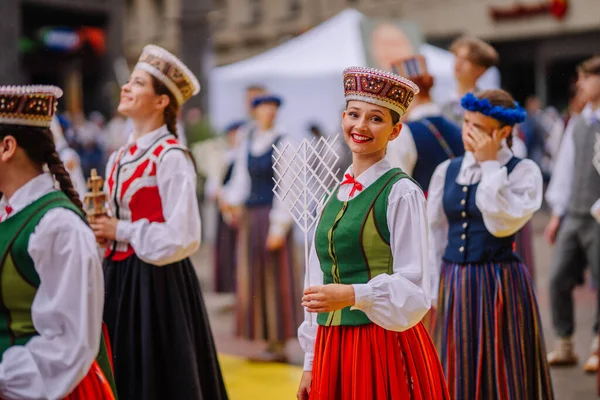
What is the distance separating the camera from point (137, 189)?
3.91 meters

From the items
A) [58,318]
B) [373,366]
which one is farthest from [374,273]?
[58,318]

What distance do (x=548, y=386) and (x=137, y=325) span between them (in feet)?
5.84

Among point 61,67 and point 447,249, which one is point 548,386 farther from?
point 61,67

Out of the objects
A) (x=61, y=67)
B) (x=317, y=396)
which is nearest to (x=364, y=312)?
(x=317, y=396)

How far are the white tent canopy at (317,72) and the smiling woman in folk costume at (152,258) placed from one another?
24.9 ft

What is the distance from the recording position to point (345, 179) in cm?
311

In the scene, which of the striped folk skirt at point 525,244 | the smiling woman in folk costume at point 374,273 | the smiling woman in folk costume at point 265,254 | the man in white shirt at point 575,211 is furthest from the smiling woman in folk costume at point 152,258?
the man in white shirt at point 575,211

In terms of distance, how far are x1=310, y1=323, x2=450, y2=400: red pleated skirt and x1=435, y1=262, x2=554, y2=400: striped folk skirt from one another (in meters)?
0.94

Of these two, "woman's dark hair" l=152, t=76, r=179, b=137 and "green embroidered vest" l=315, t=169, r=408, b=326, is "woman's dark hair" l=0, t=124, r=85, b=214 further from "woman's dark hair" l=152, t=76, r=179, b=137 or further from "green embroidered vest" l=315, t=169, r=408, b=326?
"woman's dark hair" l=152, t=76, r=179, b=137

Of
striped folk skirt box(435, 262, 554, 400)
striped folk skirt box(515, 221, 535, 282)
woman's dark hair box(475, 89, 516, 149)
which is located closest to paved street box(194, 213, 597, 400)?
striped folk skirt box(515, 221, 535, 282)

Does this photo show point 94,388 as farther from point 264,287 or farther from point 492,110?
point 264,287

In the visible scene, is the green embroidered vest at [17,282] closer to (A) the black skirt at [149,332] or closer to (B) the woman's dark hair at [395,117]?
(B) the woman's dark hair at [395,117]

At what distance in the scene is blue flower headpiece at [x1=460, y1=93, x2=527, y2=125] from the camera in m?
3.88

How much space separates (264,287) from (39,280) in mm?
4188
